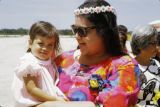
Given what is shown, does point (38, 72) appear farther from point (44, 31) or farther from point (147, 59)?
point (147, 59)

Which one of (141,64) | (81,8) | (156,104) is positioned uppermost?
(81,8)

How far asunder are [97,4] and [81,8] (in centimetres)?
12

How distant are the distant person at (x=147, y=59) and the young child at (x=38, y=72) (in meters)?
1.44

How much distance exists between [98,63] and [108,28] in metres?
0.26

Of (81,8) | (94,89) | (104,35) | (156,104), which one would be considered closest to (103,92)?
(94,89)

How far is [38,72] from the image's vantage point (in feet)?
11.8

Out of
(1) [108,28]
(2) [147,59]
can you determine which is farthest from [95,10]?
(2) [147,59]

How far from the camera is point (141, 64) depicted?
17.0 ft

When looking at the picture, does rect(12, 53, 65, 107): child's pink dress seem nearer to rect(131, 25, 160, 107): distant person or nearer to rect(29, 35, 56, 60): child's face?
rect(29, 35, 56, 60): child's face

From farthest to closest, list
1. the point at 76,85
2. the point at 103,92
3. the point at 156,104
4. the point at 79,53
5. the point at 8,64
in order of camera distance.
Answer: the point at 8,64, the point at 156,104, the point at 79,53, the point at 76,85, the point at 103,92

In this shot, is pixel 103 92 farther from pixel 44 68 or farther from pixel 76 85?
pixel 44 68

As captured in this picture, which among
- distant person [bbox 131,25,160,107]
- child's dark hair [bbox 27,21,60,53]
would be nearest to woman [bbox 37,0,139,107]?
child's dark hair [bbox 27,21,60,53]

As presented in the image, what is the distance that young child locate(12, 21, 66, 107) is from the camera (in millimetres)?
3459

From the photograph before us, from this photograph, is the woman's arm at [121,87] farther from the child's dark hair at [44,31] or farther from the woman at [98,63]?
the child's dark hair at [44,31]
